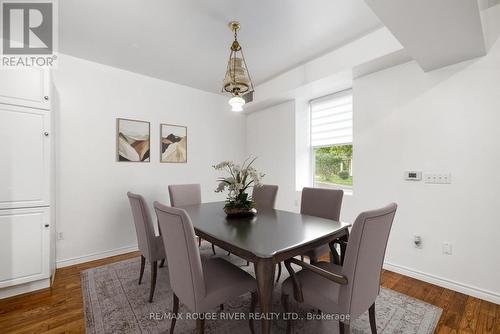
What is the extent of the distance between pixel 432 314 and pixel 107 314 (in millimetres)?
2672

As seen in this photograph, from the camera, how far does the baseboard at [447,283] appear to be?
6.59ft

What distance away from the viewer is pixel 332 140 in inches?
140

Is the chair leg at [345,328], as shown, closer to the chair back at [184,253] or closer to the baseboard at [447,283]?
the chair back at [184,253]

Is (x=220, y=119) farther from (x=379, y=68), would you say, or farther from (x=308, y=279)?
(x=308, y=279)

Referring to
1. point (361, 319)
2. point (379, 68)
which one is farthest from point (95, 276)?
point (379, 68)

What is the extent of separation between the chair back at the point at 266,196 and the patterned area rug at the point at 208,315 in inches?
35.4

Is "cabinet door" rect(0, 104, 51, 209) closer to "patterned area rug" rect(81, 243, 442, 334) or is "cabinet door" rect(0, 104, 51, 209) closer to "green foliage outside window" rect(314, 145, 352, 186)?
"patterned area rug" rect(81, 243, 442, 334)

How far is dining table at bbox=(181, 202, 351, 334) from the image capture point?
1269 millimetres

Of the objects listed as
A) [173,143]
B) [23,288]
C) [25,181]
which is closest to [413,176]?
[173,143]

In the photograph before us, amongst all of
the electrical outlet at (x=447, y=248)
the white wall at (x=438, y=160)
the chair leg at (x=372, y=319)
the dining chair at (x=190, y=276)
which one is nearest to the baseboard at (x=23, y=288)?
the dining chair at (x=190, y=276)

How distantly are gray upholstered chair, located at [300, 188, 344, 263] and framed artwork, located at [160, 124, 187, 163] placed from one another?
7.31 feet

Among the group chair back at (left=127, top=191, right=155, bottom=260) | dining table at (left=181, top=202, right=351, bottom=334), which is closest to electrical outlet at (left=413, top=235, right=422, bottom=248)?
dining table at (left=181, top=202, right=351, bottom=334)

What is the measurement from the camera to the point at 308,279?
1.52 m

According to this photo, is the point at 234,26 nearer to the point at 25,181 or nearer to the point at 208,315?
the point at 25,181
